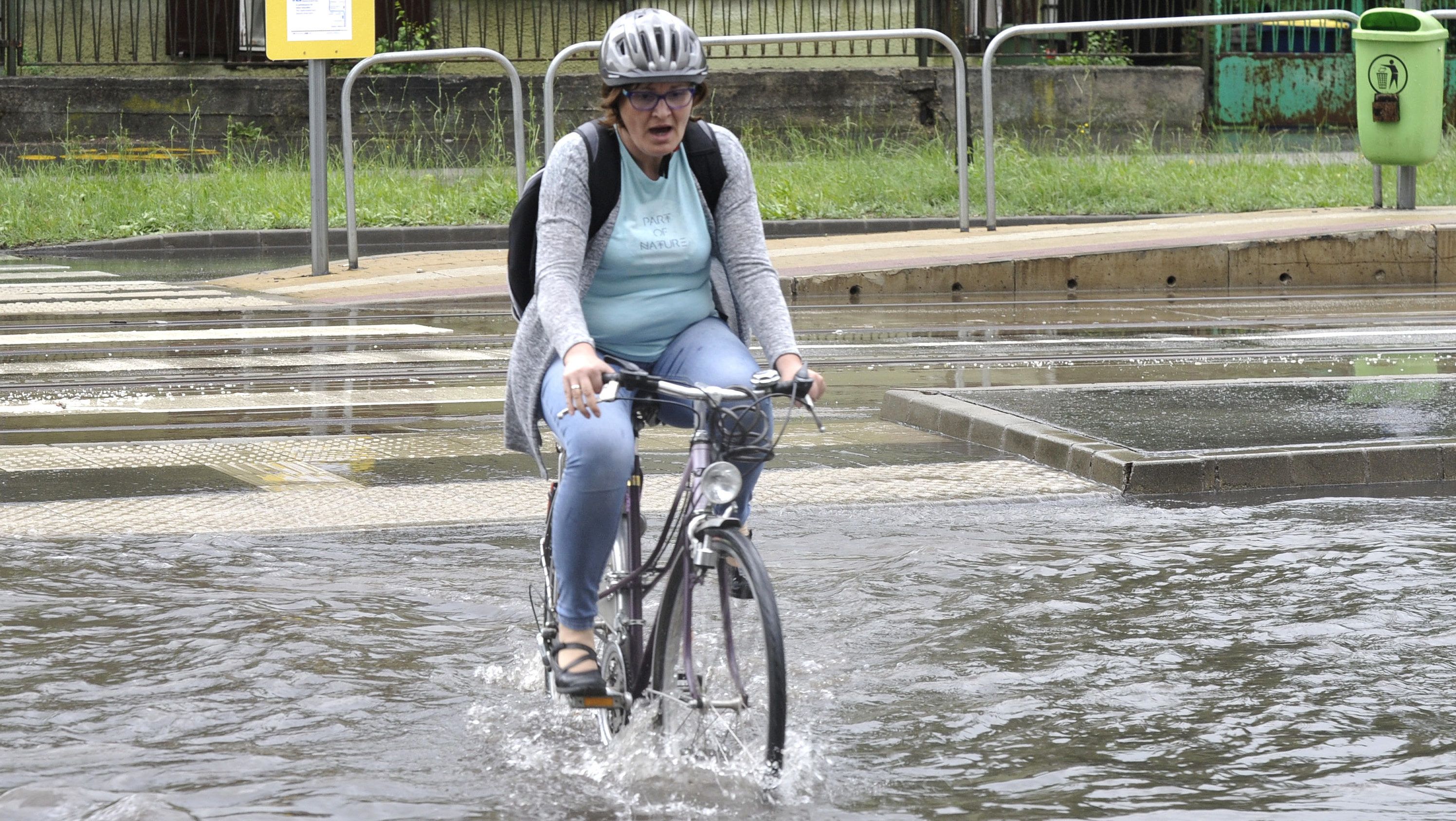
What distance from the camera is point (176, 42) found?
73.8 feet

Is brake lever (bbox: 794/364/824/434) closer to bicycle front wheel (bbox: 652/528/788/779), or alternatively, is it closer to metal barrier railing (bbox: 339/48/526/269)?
bicycle front wheel (bbox: 652/528/788/779)

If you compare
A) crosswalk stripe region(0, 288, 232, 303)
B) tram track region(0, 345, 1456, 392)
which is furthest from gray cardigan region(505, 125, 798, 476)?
crosswalk stripe region(0, 288, 232, 303)

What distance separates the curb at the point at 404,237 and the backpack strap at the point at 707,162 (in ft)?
39.7

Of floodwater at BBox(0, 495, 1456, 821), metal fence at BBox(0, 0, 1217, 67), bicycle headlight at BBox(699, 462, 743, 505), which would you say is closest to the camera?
bicycle headlight at BBox(699, 462, 743, 505)

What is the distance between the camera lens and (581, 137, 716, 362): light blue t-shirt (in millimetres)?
3928

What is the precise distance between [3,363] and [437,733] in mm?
6597

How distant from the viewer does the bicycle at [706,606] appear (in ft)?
11.5

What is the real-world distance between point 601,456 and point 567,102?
18.6 metres

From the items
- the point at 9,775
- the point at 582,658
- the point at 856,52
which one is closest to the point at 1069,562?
the point at 582,658

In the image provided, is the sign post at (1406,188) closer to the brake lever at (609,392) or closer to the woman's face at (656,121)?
the woman's face at (656,121)

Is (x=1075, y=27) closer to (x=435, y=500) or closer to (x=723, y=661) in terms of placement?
(x=435, y=500)

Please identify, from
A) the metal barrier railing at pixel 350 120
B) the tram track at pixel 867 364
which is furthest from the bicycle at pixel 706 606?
the metal barrier railing at pixel 350 120

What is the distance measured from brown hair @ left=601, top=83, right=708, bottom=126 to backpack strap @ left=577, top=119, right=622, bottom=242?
0.02 meters

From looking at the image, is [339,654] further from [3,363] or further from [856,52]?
[856,52]
